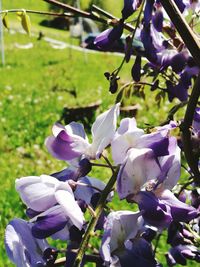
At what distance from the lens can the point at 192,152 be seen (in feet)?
2.63

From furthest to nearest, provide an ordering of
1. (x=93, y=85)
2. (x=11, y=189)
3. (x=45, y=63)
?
(x=45, y=63) < (x=93, y=85) < (x=11, y=189)

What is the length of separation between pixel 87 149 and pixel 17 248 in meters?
0.13

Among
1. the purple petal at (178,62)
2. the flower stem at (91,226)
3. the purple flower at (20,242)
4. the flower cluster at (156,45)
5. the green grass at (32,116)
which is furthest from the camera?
the green grass at (32,116)

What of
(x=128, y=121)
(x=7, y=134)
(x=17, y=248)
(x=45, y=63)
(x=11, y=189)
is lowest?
(x=45, y=63)

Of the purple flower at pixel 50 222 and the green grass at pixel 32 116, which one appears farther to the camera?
the green grass at pixel 32 116

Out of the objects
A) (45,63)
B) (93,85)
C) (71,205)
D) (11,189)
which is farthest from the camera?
(45,63)

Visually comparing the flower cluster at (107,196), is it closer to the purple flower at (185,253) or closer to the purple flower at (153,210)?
the purple flower at (153,210)

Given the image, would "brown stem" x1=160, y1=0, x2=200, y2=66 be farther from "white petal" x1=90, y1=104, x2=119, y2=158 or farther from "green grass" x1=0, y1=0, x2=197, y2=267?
"green grass" x1=0, y1=0, x2=197, y2=267

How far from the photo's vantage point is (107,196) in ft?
2.11

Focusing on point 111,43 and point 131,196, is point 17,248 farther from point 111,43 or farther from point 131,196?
point 111,43

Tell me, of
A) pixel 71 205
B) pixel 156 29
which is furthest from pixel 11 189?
pixel 71 205

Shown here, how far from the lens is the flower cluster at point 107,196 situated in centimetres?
63

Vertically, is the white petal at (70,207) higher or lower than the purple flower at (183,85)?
higher

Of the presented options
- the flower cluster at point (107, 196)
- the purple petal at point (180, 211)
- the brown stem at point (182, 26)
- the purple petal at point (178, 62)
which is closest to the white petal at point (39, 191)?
the flower cluster at point (107, 196)
